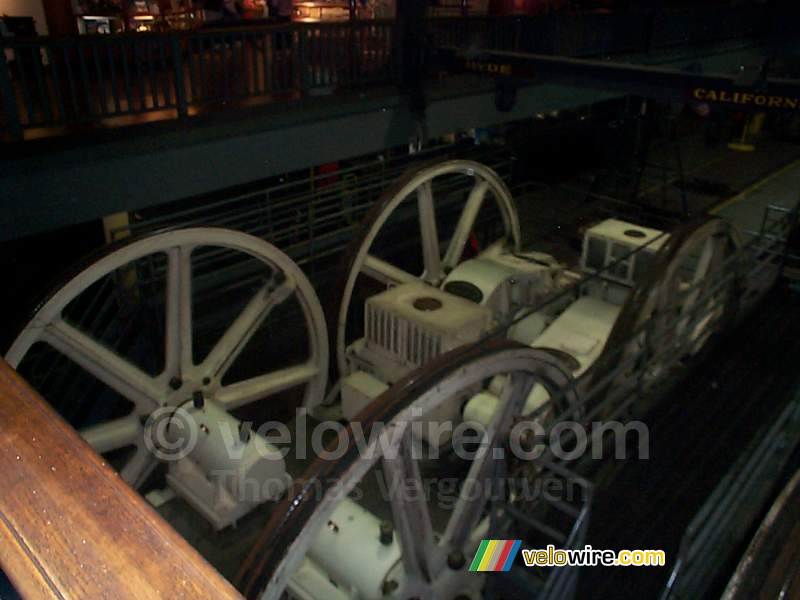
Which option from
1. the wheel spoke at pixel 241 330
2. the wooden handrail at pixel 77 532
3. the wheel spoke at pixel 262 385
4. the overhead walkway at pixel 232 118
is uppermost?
the wooden handrail at pixel 77 532

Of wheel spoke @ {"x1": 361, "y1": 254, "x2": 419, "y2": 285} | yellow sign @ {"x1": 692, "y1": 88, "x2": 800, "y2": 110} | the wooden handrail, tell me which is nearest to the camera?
the wooden handrail

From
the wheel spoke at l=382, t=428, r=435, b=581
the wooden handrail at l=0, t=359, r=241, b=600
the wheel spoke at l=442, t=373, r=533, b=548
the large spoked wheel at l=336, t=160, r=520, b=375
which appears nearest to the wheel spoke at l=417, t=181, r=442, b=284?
the large spoked wheel at l=336, t=160, r=520, b=375

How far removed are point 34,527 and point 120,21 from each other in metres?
14.2

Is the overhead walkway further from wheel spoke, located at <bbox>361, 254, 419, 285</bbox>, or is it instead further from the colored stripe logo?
the colored stripe logo

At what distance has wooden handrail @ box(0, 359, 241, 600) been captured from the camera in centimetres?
101

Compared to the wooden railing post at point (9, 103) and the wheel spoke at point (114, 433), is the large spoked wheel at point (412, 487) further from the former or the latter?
the wooden railing post at point (9, 103)

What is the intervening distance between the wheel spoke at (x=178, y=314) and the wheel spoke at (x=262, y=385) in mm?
476

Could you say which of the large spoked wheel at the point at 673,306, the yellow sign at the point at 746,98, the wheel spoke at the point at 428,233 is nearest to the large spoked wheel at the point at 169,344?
the wheel spoke at the point at 428,233

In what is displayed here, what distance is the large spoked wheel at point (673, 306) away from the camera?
534 cm

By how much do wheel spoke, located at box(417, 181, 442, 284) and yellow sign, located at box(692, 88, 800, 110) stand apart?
10.4 ft

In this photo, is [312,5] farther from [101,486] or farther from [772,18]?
[101,486]

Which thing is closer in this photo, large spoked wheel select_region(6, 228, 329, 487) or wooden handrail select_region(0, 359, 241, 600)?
wooden handrail select_region(0, 359, 241, 600)

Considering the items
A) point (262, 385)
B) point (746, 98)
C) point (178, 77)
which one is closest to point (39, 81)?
point (178, 77)

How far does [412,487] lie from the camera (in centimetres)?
410
